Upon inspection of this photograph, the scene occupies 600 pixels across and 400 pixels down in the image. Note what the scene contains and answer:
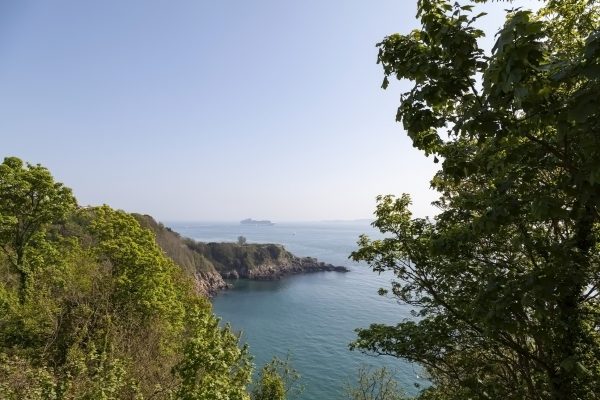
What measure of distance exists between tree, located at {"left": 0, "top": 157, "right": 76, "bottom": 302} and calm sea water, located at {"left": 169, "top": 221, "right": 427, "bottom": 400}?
2368 centimetres

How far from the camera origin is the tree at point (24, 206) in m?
23.6

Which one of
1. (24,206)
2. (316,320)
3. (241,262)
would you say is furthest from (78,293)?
(241,262)

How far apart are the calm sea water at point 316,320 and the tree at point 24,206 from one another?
932 inches

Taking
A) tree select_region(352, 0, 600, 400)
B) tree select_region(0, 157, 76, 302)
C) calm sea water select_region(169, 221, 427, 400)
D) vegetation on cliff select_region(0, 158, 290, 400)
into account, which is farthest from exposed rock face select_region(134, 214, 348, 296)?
tree select_region(352, 0, 600, 400)

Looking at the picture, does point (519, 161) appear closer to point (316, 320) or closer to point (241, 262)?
point (316, 320)

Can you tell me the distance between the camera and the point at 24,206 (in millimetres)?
24469

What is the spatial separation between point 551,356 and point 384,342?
14.3ft

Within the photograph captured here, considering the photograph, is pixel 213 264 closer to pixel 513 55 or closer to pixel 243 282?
pixel 243 282

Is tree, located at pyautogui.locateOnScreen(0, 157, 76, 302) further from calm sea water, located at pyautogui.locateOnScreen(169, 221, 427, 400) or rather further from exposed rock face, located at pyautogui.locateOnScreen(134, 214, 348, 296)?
exposed rock face, located at pyautogui.locateOnScreen(134, 214, 348, 296)

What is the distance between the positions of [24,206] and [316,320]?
55.4 m

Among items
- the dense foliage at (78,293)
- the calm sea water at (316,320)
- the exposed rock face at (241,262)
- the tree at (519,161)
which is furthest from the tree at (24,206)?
the exposed rock face at (241,262)

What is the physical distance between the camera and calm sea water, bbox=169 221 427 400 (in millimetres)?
45559

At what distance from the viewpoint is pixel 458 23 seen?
4707mm

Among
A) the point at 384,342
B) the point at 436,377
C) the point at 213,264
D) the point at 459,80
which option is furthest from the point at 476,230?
the point at 213,264
